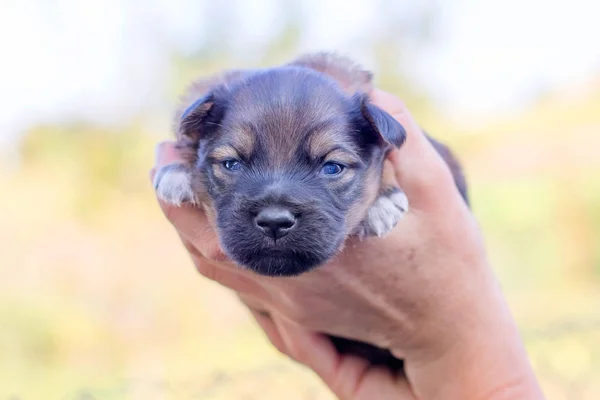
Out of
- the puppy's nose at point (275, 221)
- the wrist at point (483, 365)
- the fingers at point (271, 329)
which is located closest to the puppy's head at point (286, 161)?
the puppy's nose at point (275, 221)

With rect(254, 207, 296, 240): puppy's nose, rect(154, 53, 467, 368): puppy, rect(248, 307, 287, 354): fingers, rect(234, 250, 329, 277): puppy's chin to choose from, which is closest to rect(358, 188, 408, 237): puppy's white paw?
rect(154, 53, 467, 368): puppy

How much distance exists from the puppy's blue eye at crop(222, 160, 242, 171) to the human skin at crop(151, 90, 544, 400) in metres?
0.27

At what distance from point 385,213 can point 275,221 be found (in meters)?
0.62

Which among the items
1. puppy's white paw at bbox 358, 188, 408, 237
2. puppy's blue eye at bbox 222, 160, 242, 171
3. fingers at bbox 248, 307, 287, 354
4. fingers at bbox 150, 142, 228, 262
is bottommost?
fingers at bbox 248, 307, 287, 354

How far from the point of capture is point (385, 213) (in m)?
2.18

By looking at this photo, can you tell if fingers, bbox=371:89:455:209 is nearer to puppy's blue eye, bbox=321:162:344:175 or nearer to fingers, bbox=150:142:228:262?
puppy's blue eye, bbox=321:162:344:175

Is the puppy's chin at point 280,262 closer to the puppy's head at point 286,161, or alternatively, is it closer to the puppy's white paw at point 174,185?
the puppy's head at point 286,161

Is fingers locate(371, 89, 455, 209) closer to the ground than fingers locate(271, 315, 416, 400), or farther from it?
farther from it

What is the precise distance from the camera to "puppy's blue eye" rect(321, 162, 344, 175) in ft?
6.46

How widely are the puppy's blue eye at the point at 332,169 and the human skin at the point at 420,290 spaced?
0.30m

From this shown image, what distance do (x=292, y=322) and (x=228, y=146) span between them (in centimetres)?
85

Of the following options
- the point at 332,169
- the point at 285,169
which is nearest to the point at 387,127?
the point at 332,169

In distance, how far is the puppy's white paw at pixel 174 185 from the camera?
2236 millimetres

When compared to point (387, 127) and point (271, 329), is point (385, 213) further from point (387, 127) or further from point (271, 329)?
point (271, 329)
